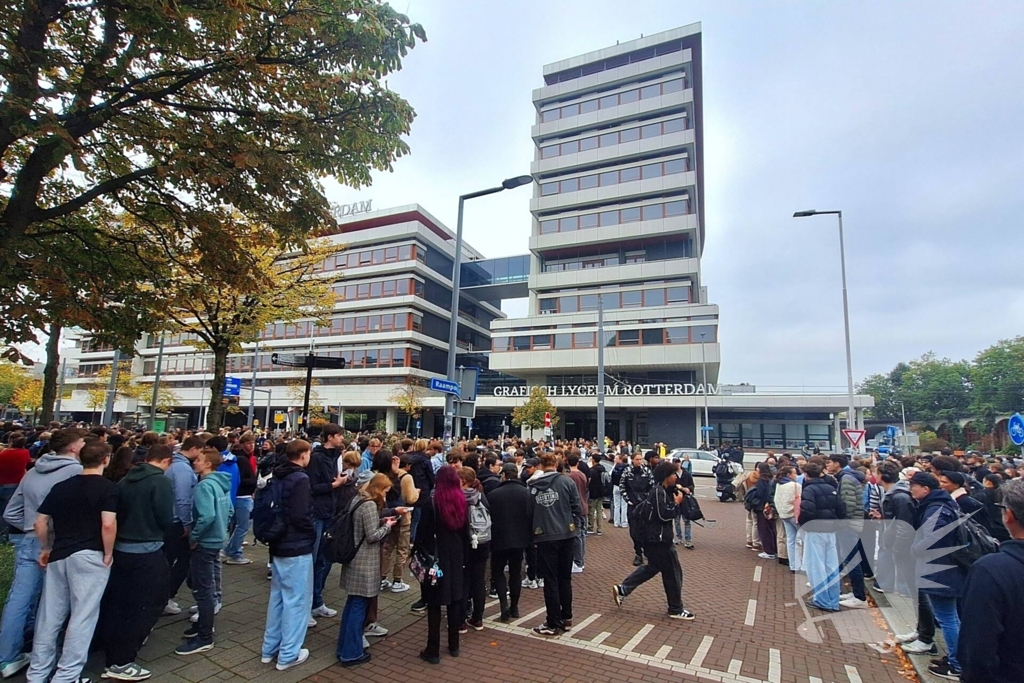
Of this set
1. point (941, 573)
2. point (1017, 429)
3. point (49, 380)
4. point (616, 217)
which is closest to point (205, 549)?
point (941, 573)

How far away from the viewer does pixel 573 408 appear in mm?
45219

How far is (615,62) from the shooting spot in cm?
5159

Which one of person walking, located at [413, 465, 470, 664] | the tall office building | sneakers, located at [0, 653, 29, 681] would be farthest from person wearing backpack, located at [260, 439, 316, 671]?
the tall office building

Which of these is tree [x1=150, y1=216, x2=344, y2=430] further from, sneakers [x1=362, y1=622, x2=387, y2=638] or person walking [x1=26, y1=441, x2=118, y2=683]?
sneakers [x1=362, y1=622, x2=387, y2=638]

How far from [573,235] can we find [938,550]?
44738mm

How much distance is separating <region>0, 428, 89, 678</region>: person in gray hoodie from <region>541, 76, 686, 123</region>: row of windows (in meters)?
52.1

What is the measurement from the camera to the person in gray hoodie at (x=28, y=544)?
4258 mm

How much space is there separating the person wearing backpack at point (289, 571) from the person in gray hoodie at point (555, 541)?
8.02ft

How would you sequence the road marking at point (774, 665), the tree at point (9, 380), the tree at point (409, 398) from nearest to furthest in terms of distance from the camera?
1. the road marking at point (774, 665)
2. the tree at point (409, 398)
3. the tree at point (9, 380)

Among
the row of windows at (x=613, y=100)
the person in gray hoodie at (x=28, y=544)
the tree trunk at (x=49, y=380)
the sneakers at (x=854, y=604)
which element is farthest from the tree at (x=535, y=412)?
the person in gray hoodie at (x=28, y=544)

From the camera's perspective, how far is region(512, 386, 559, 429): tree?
39344 mm

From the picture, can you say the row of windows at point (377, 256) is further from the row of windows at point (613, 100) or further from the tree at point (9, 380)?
the tree at point (9, 380)

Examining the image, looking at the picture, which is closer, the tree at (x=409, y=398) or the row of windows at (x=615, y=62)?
the tree at (x=409, y=398)

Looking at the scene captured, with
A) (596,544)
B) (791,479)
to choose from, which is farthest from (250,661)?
(791,479)
